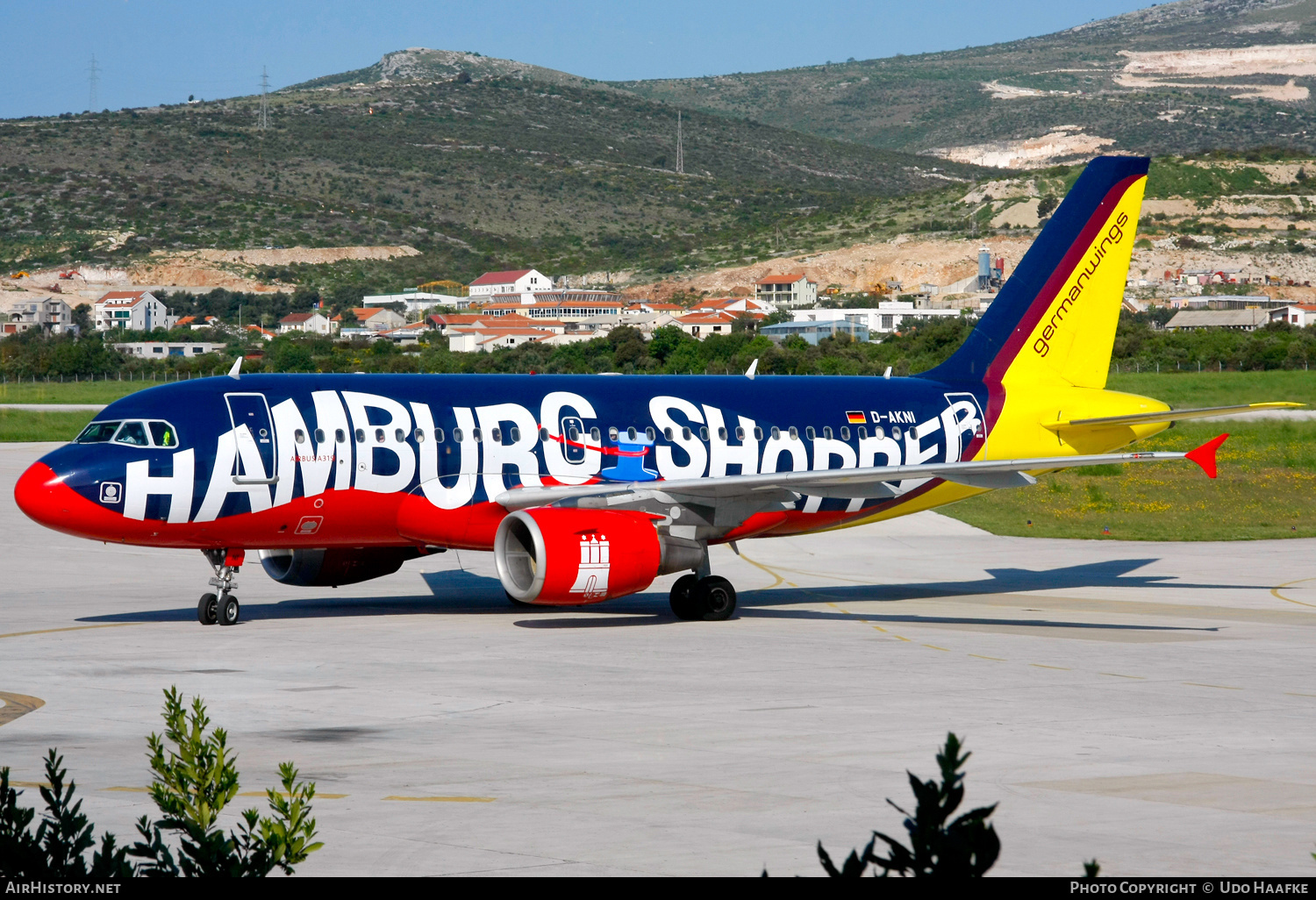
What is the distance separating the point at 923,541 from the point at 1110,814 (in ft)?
93.3

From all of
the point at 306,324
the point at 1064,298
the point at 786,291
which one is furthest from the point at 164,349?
the point at 1064,298

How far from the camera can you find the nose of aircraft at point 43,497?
75.0 feet

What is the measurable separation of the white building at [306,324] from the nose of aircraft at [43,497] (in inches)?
5252

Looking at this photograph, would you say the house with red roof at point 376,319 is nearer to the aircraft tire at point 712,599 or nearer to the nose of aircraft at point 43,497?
the aircraft tire at point 712,599

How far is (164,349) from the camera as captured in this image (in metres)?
131

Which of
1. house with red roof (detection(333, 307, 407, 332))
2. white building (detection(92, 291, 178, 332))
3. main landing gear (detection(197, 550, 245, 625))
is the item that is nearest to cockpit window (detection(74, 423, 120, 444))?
main landing gear (detection(197, 550, 245, 625))

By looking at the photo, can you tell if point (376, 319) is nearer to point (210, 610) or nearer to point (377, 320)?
point (377, 320)

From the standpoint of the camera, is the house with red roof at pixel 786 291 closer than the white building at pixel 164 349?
No

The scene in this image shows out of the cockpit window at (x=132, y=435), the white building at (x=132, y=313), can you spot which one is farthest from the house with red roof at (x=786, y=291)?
the cockpit window at (x=132, y=435)

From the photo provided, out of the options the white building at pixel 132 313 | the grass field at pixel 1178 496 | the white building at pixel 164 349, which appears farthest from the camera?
the white building at pixel 132 313

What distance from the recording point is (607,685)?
18.8 metres

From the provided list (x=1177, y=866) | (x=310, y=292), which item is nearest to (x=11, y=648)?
(x=1177, y=866)

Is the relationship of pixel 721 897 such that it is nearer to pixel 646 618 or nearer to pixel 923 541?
pixel 646 618

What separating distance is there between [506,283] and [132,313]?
1844 inches
